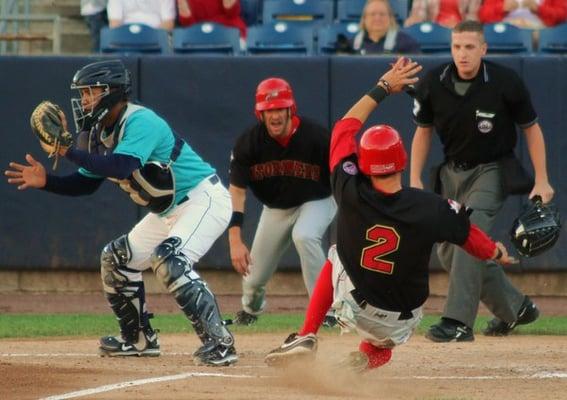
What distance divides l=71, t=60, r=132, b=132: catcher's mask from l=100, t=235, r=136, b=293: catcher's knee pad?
713mm

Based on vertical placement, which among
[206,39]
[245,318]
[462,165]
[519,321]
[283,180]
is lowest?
[245,318]

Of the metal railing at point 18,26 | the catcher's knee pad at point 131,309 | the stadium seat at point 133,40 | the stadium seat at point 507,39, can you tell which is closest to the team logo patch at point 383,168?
the catcher's knee pad at point 131,309

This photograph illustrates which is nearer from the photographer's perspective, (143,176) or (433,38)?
(143,176)

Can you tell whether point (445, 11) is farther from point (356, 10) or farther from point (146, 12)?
point (146, 12)

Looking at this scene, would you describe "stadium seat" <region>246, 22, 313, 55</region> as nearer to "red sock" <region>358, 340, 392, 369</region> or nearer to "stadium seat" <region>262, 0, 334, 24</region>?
"stadium seat" <region>262, 0, 334, 24</region>

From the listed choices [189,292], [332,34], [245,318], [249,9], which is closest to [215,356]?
[189,292]

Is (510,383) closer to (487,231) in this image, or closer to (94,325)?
(487,231)

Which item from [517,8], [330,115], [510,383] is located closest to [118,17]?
[330,115]

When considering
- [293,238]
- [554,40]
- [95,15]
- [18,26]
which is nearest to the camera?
[293,238]

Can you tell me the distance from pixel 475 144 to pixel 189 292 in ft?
7.84

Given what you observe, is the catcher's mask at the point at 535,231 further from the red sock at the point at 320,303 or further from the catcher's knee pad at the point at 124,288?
the catcher's knee pad at the point at 124,288

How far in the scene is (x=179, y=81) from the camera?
1251cm

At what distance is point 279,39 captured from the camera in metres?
13.2

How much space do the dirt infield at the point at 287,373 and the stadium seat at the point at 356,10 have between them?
540 centimetres
